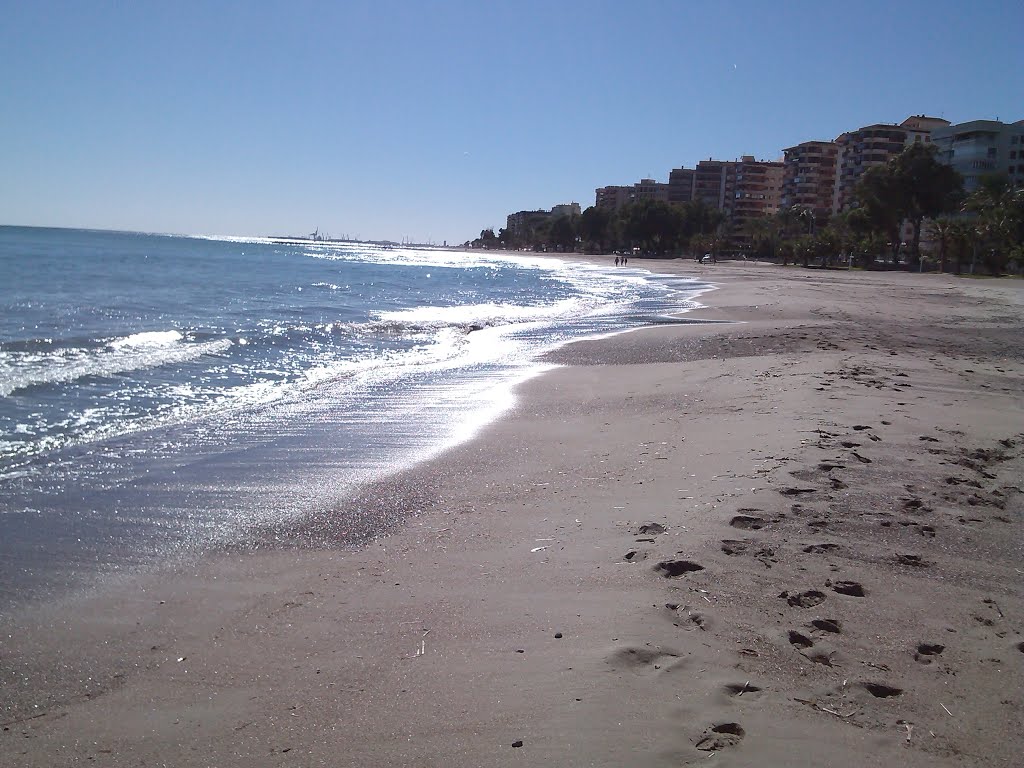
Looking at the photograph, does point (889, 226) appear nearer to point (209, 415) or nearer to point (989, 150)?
point (989, 150)

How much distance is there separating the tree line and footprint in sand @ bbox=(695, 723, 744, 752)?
2140 inches

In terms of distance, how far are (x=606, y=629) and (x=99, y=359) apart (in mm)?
13202

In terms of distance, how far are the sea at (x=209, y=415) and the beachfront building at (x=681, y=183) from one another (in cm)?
14785

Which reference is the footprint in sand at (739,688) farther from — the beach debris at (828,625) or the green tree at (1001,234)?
the green tree at (1001,234)

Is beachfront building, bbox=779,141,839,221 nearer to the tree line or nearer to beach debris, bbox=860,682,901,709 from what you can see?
the tree line

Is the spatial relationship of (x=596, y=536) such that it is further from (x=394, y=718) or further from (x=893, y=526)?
(x=394, y=718)

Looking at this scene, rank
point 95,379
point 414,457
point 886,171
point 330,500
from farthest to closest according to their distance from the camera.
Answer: point 886,171 < point 95,379 < point 414,457 < point 330,500

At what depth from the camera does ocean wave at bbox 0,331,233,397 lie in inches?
473

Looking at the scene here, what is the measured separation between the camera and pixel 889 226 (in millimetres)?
71438

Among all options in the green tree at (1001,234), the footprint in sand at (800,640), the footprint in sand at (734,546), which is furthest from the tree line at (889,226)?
the footprint in sand at (800,640)

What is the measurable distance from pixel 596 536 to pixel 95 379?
32.9 feet

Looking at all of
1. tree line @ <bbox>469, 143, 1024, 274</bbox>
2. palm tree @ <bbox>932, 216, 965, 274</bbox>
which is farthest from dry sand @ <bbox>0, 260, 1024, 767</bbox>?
palm tree @ <bbox>932, 216, 965, 274</bbox>

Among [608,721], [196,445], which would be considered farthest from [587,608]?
[196,445]

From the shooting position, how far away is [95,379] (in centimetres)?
1221
